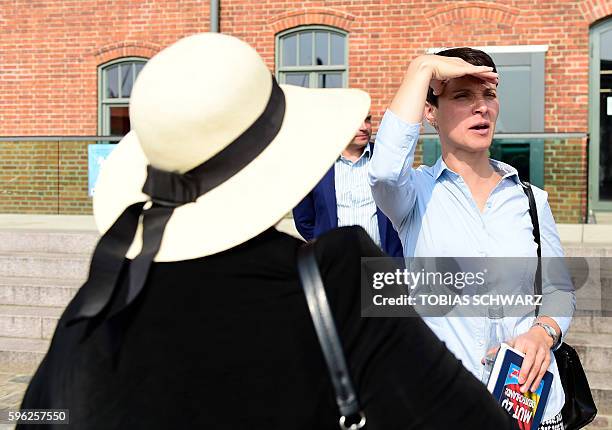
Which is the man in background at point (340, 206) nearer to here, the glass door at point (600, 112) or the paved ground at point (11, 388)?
the paved ground at point (11, 388)

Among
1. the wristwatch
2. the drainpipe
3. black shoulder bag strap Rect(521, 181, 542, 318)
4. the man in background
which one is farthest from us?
the drainpipe

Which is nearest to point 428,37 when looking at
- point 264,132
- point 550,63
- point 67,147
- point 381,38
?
point 381,38

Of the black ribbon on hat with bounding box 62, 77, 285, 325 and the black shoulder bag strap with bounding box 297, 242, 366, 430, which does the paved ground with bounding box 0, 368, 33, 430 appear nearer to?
the black ribbon on hat with bounding box 62, 77, 285, 325

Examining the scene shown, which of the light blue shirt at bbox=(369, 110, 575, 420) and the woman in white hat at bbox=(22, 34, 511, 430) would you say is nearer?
the woman in white hat at bbox=(22, 34, 511, 430)

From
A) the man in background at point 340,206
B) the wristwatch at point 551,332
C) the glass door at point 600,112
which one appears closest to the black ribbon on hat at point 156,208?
the wristwatch at point 551,332

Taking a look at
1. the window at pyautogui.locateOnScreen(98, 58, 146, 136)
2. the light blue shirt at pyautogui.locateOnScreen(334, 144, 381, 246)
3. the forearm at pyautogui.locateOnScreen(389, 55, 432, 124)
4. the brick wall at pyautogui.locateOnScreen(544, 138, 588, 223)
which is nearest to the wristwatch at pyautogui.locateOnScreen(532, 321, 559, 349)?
the forearm at pyautogui.locateOnScreen(389, 55, 432, 124)

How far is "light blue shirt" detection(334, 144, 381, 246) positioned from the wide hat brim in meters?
3.24

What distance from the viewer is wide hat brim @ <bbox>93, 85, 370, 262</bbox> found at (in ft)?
3.72

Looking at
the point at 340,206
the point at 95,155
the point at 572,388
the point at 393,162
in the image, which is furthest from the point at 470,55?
the point at 95,155

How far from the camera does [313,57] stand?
12.2m

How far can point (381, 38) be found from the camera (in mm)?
11578

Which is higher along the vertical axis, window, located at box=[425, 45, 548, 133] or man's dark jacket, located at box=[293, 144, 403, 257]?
window, located at box=[425, 45, 548, 133]

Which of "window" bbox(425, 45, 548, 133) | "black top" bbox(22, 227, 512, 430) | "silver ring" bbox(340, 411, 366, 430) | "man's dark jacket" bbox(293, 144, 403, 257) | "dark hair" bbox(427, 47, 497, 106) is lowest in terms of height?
"silver ring" bbox(340, 411, 366, 430)

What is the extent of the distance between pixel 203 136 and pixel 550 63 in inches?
430
